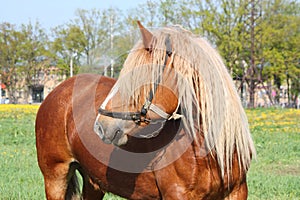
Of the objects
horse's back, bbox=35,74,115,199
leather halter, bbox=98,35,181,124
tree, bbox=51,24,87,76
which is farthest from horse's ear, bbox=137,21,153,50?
tree, bbox=51,24,87,76

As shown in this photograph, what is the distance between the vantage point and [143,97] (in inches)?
115

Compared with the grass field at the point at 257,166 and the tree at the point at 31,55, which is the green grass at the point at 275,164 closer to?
the grass field at the point at 257,166

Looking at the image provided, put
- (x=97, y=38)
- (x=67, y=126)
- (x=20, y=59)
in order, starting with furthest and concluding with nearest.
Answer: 1. (x=20, y=59)
2. (x=97, y=38)
3. (x=67, y=126)

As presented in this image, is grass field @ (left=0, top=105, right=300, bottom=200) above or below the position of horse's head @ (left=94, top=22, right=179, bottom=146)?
below

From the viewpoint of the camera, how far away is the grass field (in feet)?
19.8

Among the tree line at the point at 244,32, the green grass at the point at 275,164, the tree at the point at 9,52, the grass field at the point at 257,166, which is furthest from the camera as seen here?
the tree at the point at 9,52

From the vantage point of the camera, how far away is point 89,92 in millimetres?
4441

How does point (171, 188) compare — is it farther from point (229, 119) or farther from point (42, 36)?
point (42, 36)

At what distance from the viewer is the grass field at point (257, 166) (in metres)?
6.04

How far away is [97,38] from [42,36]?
419 inches

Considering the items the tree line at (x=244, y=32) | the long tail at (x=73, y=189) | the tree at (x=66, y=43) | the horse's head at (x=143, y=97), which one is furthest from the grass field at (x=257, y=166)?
the tree at (x=66, y=43)

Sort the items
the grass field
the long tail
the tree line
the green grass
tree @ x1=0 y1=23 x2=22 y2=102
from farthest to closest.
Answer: tree @ x1=0 y1=23 x2=22 y2=102
the tree line
the green grass
the grass field
the long tail

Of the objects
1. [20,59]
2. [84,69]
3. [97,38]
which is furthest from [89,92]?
[20,59]

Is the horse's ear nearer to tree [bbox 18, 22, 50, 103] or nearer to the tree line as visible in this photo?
the tree line
